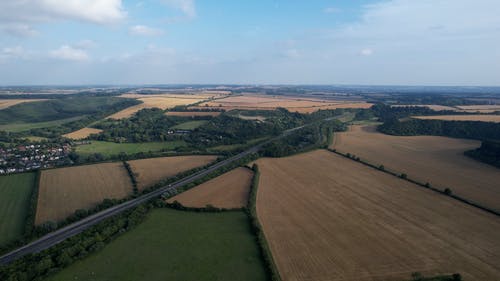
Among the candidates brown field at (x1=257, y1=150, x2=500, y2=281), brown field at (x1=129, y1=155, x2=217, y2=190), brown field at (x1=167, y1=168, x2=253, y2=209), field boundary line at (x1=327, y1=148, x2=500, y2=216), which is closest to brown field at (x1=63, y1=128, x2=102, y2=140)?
brown field at (x1=129, y1=155, x2=217, y2=190)

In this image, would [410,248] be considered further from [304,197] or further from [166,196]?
[166,196]

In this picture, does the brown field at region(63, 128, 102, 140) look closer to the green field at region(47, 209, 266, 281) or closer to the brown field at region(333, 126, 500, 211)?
the green field at region(47, 209, 266, 281)

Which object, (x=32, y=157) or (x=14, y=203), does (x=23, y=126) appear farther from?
(x=14, y=203)

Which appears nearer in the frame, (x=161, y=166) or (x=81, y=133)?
(x=161, y=166)

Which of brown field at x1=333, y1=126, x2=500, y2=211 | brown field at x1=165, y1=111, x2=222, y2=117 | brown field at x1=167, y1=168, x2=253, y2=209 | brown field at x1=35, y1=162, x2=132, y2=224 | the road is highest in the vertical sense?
brown field at x1=165, y1=111, x2=222, y2=117

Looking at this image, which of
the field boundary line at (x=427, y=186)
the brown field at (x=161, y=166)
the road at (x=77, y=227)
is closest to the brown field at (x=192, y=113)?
the brown field at (x=161, y=166)

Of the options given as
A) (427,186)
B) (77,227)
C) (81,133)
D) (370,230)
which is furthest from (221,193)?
(81,133)

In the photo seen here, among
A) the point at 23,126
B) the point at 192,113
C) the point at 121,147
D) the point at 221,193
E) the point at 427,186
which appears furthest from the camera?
the point at 192,113

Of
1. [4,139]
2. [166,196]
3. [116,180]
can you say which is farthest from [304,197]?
[4,139]
